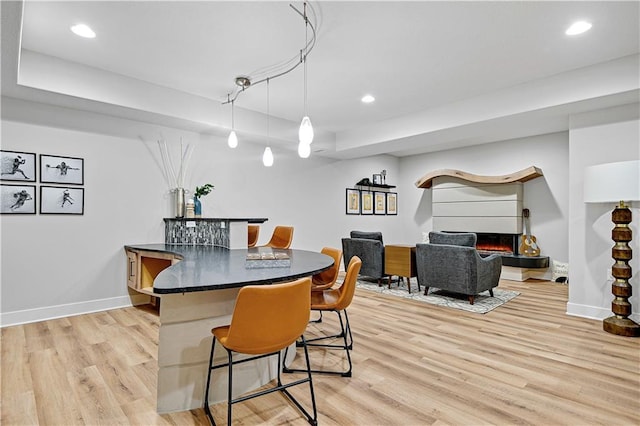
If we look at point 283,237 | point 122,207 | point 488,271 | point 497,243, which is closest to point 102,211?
point 122,207

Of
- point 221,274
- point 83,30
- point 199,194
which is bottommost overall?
point 221,274

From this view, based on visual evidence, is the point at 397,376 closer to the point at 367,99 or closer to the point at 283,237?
the point at 283,237

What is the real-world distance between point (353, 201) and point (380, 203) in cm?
98

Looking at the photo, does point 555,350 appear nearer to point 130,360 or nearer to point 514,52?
point 514,52

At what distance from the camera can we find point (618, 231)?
11.1 ft

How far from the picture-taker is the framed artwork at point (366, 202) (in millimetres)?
7855

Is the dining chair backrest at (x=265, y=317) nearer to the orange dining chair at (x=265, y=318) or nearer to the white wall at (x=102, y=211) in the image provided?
the orange dining chair at (x=265, y=318)

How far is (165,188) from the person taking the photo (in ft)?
15.2

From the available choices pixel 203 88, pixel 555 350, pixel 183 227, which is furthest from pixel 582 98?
pixel 183 227

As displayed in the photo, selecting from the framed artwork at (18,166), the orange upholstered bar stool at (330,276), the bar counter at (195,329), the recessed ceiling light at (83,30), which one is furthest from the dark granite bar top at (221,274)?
the framed artwork at (18,166)

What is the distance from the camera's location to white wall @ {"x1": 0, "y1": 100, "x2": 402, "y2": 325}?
3621 millimetres

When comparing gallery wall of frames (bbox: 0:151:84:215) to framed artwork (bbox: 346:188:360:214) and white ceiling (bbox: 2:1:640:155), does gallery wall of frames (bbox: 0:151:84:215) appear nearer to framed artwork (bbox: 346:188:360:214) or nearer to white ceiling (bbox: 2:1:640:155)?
white ceiling (bbox: 2:1:640:155)

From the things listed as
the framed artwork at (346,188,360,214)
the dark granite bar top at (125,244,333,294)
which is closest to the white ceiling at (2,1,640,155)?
the dark granite bar top at (125,244,333,294)

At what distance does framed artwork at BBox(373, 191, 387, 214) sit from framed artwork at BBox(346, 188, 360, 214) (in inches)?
24.1
